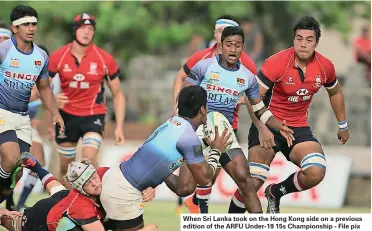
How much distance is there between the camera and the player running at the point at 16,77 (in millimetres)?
12805

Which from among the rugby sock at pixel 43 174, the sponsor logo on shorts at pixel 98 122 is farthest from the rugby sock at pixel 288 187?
the sponsor logo on shorts at pixel 98 122

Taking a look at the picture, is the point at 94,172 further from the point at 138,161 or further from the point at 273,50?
the point at 273,50

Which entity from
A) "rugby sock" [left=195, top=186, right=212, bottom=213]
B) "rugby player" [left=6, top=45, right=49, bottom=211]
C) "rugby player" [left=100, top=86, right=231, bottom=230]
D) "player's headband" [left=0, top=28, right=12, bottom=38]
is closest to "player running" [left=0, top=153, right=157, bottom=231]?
"rugby player" [left=100, top=86, right=231, bottom=230]

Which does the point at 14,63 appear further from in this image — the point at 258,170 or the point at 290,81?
the point at 290,81

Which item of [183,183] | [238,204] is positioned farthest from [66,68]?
[183,183]

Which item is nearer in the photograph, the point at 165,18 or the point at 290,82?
the point at 290,82

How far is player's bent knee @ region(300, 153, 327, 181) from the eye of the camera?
12648 mm

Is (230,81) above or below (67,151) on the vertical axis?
above

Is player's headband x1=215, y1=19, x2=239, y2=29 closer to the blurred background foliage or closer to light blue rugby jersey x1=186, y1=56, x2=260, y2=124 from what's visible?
light blue rugby jersey x1=186, y1=56, x2=260, y2=124

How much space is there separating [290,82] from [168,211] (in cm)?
444

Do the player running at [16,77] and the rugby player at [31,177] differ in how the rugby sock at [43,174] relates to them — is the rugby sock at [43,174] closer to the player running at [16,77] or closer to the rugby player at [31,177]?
the player running at [16,77]

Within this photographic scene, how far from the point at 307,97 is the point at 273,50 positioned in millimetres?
14188

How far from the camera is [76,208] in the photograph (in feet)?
36.8

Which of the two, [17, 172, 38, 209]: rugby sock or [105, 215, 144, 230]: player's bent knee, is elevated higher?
[17, 172, 38, 209]: rugby sock
